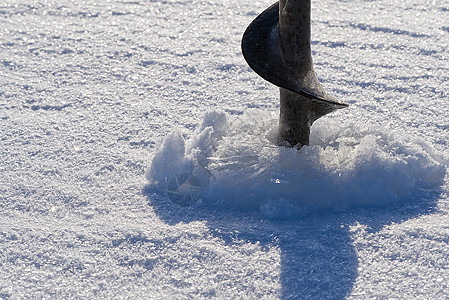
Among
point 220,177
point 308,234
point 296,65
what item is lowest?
point 308,234

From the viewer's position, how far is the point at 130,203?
233cm

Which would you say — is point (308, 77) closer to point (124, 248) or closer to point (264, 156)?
point (264, 156)

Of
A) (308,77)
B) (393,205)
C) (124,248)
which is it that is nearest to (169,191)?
(124,248)

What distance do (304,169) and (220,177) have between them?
33 centimetres

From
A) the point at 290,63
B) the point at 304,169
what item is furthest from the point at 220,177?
the point at 290,63

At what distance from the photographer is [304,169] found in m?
2.23

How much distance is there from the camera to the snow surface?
75.8 inches

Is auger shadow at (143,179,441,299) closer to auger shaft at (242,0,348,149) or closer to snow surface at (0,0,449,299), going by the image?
snow surface at (0,0,449,299)

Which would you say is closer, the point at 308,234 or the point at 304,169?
the point at 308,234

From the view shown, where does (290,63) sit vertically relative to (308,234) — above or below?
above

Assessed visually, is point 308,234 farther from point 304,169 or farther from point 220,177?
point 220,177

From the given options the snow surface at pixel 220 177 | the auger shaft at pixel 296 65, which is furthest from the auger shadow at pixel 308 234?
the auger shaft at pixel 296 65

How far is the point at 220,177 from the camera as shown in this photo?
7.43 feet

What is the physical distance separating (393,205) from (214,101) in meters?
1.21
